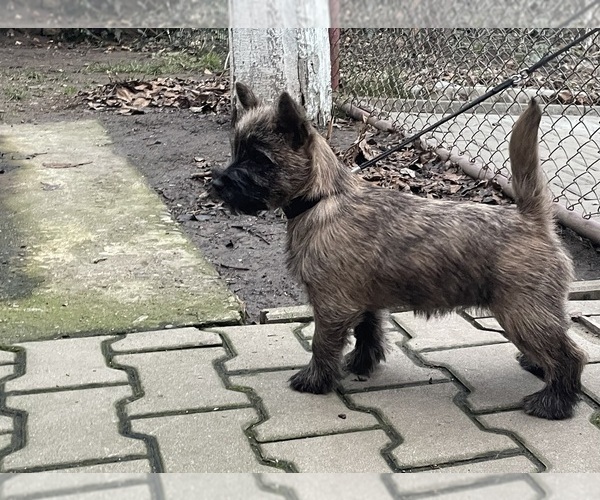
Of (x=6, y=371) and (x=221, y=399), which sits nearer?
(x=221, y=399)

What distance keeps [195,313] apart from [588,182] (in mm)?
4123

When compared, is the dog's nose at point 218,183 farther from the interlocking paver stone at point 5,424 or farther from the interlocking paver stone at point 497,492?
the interlocking paver stone at point 497,492

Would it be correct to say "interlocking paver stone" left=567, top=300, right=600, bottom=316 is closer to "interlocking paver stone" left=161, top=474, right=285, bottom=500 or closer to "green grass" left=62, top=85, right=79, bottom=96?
"interlocking paver stone" left=161, top=474, right=285, bottom=500

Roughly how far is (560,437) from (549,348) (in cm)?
35

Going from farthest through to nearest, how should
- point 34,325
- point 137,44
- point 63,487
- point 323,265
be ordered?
point 137,44
point 34,325
point 323,265
point 63,487

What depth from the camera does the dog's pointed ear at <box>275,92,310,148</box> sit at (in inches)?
125

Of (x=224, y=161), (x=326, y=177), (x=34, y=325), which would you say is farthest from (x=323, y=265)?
(x=224, y=161)

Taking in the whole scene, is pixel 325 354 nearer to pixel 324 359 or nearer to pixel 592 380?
pixel 324 359

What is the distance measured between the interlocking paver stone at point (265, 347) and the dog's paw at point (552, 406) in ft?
3.69

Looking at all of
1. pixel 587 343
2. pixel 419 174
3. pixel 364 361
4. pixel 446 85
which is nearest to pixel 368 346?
pixel 364 361

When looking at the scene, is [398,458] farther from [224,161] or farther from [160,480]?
[224,161]

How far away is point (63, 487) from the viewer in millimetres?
2482

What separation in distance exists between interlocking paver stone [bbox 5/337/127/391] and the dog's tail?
6.41 ft

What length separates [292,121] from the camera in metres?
3.25
